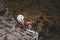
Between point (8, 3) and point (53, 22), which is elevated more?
point (8, 3)

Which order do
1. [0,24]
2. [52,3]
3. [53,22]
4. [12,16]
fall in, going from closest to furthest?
[0,24]
[12,16]
[53,22]
[52,3]

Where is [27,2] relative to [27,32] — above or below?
above

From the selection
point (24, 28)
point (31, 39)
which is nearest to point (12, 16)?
point (24, 28)

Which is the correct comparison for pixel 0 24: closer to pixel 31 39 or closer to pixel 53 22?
pixel 31 39

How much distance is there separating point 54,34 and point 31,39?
3.47 ft

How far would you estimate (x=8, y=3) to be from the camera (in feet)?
19.9

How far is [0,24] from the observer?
16.3 feet

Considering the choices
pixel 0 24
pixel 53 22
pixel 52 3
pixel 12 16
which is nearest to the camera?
pixel 0 24

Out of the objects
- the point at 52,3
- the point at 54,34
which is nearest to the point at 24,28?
the point at 54,34

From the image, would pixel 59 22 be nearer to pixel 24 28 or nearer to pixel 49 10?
pixel 49 10

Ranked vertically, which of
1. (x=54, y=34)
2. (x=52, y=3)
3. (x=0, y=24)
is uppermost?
(x=52, y=3)

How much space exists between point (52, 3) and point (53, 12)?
31 centimetres

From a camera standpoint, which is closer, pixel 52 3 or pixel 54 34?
pixel 54 34

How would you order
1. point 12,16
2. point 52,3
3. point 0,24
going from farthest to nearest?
point 52,3 < point 12,16 < point 0,24
